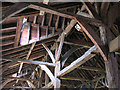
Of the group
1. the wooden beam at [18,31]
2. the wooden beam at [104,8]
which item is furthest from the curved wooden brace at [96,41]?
the wooden beam at [18,31]

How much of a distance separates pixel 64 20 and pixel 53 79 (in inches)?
102

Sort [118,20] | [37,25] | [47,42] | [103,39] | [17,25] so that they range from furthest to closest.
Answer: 1. [47,42]
2. [37,25]
3. [17,25]
4. [118,20]
5. [103,39]

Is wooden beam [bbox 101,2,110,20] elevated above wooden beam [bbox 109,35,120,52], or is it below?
above

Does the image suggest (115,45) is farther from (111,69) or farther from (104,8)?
(104,8)

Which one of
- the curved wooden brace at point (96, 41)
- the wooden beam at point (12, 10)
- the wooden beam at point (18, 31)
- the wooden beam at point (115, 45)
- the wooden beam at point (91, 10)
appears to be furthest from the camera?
the wooden beam at point (18, 31)

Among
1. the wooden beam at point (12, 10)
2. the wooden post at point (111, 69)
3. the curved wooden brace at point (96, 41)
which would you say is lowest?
the wooden post at point (111, 69)

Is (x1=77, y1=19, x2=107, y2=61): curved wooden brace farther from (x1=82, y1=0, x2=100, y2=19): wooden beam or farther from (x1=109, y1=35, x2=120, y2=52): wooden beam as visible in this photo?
(x1=82, y1=0, x2=100, y2=19): wooden beam

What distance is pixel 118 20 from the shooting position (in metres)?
3.11

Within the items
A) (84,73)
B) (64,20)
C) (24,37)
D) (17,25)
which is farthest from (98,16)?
(84,73)

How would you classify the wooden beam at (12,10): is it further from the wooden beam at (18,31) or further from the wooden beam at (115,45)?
the wooden beam at (115,45)

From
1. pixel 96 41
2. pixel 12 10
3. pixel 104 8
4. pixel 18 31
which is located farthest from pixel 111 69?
pixel 18 31

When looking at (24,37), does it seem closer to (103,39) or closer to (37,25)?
(37,25)

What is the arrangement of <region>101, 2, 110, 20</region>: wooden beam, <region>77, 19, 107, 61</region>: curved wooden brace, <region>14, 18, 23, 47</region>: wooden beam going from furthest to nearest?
<region>14, 18, 23, 47</region>: wooden beam, <region>101, 2, 110, 20</region>: wooden beam, <region>77, 19, 107, 61</region>: curved wooden brace

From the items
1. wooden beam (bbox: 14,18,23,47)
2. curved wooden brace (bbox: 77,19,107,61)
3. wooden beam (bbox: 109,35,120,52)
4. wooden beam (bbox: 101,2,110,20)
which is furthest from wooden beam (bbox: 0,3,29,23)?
wooden beam (bbox: 109,35,120,52)
